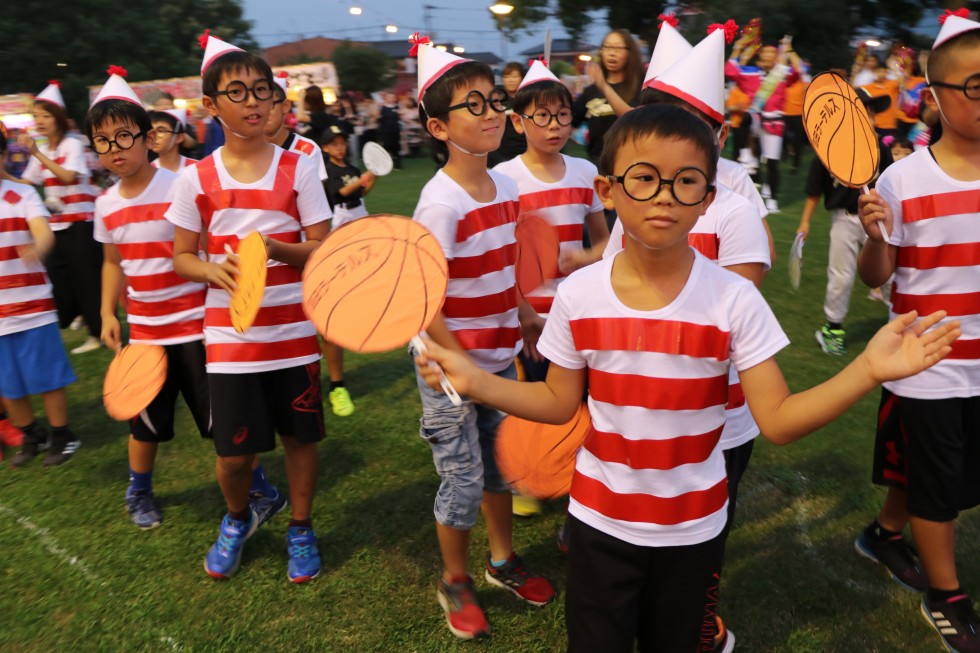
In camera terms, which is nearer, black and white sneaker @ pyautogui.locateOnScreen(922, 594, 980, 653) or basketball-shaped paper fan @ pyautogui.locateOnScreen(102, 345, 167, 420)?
black and white sneaker @ pyautogui.locateOnScreen(922, 594, 980, 653)

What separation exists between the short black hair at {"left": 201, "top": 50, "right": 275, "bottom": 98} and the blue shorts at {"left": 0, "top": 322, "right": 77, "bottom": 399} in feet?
7.83

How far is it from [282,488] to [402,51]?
103m

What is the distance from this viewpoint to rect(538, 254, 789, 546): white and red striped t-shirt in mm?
1826

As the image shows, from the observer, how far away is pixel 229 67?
2988 millimetres

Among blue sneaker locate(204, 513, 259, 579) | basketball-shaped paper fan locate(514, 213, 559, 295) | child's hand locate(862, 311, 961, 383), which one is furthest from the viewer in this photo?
blue sneaker locate(204, 513, 259, 579)

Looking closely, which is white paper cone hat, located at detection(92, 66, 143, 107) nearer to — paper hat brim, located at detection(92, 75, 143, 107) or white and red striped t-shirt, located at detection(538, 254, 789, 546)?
paper hat brim, located at detection(92, 75, 143, 107)

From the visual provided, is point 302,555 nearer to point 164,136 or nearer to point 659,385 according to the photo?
point 659,385

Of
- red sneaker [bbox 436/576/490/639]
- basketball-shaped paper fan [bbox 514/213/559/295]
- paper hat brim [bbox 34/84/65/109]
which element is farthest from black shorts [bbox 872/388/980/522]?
paper hat brim [bbox 34/84/65/109]

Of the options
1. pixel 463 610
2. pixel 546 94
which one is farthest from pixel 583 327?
pixel 546 94

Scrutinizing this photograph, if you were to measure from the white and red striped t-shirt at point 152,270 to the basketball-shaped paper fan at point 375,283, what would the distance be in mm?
2047

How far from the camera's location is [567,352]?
1980mm

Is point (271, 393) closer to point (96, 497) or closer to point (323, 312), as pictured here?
point (323, 312)

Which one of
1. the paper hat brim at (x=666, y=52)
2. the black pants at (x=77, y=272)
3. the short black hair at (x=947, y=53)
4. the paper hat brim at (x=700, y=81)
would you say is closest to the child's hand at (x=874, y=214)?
the short black hair at (x=947, y=53)

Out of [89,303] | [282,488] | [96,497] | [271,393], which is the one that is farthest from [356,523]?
[89,303]
